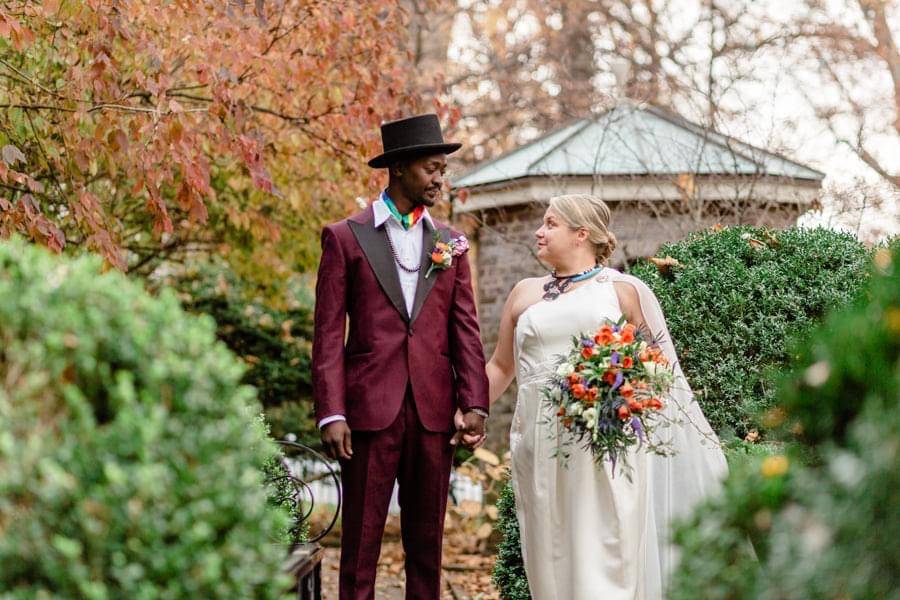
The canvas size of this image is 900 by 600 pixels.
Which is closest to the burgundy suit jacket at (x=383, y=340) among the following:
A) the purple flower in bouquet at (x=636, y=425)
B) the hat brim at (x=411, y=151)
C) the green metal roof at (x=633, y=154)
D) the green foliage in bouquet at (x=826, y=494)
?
the hat brim at (x=411, y=151)

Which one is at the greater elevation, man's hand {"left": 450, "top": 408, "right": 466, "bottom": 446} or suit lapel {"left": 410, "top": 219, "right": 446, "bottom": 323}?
suit lapel {"left": 410, "top": 219, "right": 446, "bottom": 323}

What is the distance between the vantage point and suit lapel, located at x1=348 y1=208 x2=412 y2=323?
13.6 ft

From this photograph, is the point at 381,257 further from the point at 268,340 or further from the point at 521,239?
the point at 268,340

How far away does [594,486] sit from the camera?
4250mm

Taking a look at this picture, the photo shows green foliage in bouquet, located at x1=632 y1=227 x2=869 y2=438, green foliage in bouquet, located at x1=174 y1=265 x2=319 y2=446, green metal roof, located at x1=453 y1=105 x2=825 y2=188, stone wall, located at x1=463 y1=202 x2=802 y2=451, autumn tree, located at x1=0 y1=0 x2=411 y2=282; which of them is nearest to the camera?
autumn tree, located at x1=0 y1=0 x2=411 y2=282

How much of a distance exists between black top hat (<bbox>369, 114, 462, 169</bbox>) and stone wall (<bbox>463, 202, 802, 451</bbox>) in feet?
12.7

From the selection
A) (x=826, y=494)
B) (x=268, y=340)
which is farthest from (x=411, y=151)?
(x=268, y=340)

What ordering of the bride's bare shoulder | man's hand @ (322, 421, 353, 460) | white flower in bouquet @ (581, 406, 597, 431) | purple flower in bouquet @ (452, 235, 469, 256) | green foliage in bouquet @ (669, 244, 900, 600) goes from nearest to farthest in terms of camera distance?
1. green foliage in bouquet @ (669, 244, 900, 600)
2. white flower in bouquet @ (581, 406, 597, 431)
3. man's hand @ (322, 421, 353, 460)
4. purple flower in bouquet @ (452, 235, 469, 256)
5. the bride's bare shoulder

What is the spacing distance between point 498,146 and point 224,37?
10.3 m

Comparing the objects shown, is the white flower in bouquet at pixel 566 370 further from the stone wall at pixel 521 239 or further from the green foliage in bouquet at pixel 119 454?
the stone wall at pixel 521 239

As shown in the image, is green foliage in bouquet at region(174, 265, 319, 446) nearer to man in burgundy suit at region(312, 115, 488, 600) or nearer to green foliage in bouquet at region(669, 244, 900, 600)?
man in burgundy suit at region(312, 115, 488, 600)

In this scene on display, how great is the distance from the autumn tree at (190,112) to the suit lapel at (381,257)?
1.07 metres

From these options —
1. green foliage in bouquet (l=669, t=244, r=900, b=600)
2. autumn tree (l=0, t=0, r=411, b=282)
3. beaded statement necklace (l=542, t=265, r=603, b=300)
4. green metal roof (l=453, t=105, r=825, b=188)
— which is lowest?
green foliage in bouquet (l=669, t=244, r=900, b=600)

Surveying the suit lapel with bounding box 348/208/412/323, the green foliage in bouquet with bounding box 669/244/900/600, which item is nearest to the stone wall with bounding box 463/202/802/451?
the suit lapel with bounding box 348/208/412/323
